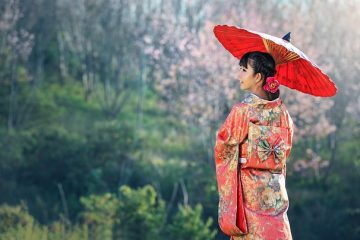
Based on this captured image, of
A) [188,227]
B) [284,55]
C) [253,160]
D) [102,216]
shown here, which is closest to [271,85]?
[284,55]

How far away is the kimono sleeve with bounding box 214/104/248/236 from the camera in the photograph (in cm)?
310

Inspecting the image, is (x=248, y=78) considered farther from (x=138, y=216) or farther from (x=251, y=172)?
(x=138, y=216)

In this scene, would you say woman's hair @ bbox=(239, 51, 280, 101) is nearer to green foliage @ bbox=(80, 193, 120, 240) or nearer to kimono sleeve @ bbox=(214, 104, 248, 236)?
kimono sleeve @ bbox=(214, 104, 248, 236)

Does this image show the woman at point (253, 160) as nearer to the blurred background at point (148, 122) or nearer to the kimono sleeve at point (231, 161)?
the kimono sleeve at point (231, 161)

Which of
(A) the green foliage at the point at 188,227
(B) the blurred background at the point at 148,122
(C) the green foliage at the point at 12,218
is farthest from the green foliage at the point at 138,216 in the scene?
(C) the green foliage at the point at 12,218

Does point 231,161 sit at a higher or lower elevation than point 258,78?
lower

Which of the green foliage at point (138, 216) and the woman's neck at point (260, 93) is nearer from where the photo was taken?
the woman's neck at point (260, 93)

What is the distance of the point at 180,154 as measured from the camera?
11953 millimetres

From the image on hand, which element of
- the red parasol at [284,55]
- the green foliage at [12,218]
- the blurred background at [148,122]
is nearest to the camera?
the red parasol at [284,55]

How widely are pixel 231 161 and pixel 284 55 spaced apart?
57 cm

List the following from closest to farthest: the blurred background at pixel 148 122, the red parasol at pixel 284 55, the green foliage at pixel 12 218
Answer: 1. the red parasol at pixel 284 55
2. the green foliage at pixel 12 218
3. the blurred background at pixel 148 122

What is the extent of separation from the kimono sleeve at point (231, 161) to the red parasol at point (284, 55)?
31 cm

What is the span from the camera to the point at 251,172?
3146mm

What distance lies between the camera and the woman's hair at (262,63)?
3148 mm
